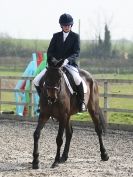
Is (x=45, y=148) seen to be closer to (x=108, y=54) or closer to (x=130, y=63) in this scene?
(x=130, y=63)

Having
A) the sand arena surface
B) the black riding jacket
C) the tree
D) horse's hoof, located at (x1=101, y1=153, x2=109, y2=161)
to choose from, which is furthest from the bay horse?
the tree

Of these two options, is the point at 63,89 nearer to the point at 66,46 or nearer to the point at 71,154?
the point at 66,46

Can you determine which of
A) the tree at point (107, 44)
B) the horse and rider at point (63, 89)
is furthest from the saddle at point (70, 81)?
the tree at point (107, 44)

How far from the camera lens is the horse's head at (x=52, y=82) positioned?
7.14 meters

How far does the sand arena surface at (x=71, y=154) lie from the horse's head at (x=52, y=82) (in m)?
1.15

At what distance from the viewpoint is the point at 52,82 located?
23.4 ft

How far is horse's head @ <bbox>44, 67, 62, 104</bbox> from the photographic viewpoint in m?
7.14

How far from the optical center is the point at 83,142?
401 inches

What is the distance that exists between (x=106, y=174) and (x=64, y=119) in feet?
3.94

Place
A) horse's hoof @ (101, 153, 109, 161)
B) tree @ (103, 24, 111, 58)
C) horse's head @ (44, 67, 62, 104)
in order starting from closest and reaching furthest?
1. horse's head @ (44, 67, 62, 104)
2. horse's hoof @ (101, 153, 109, 161)
3. tree @ (103, 24, 111, 58)

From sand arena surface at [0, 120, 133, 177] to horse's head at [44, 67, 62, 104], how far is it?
3.77 ft

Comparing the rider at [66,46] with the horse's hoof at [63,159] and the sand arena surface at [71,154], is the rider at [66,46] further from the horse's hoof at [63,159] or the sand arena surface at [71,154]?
the sand arena surface at [71,154]

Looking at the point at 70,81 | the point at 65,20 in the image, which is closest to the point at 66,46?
the point at 65,20

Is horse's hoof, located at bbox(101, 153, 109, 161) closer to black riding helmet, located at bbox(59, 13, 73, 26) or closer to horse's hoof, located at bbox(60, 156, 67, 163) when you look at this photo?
horse's hoof, located at bbox(60, 156, 67, 163)
